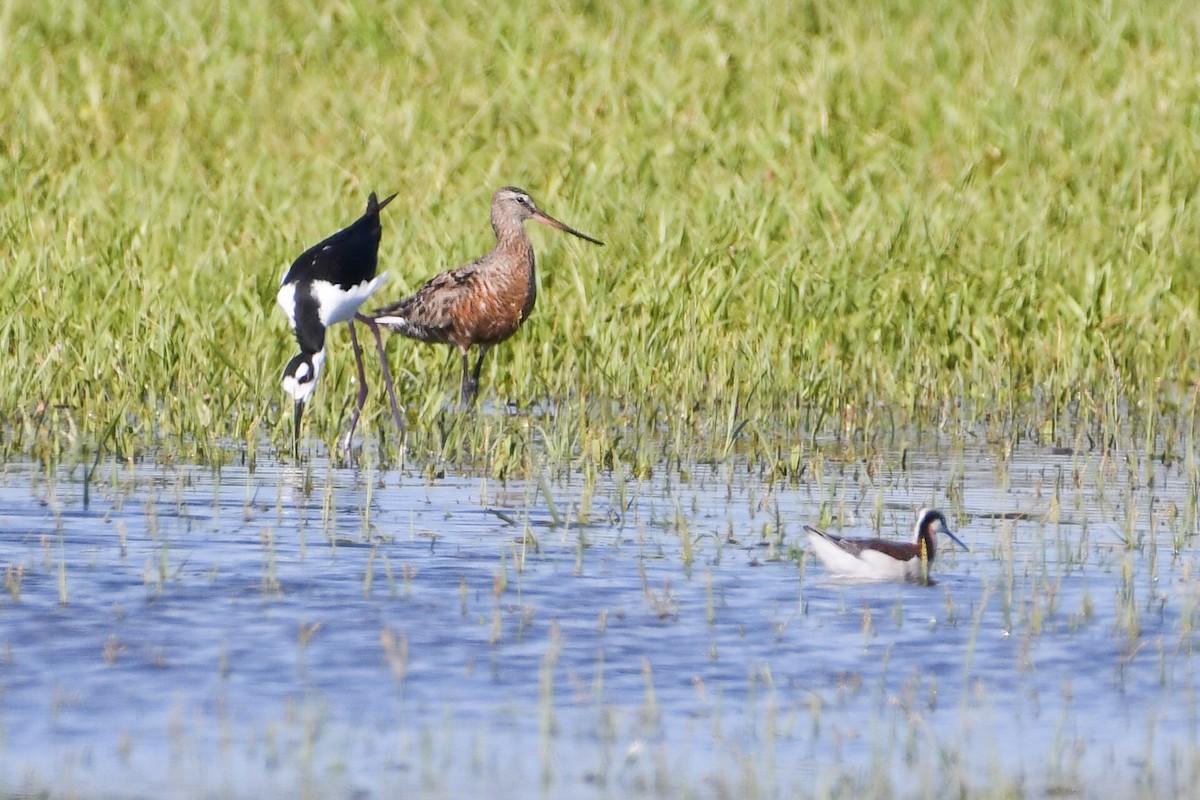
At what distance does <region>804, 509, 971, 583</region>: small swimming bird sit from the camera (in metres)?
7.58

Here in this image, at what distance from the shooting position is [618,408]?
1115 centimetres

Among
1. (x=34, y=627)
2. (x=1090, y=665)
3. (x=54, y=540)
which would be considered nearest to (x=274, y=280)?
(x=54, y=540)

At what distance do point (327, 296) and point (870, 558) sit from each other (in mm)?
4170

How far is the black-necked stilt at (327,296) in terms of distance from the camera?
10539 mm

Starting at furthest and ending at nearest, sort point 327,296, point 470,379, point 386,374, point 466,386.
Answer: point 470,379 < point 466,386 < point 386,374 < point 327,296

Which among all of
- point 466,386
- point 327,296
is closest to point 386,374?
point 327,296

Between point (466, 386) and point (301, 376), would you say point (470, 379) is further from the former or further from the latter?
point (301, 376)

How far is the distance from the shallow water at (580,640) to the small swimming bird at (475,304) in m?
2.43

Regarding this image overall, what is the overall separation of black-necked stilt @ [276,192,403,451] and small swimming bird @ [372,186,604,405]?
1.20 ft

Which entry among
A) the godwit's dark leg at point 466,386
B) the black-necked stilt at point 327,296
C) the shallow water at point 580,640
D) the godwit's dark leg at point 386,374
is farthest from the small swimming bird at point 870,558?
the godwit's dark leg at point 466,386

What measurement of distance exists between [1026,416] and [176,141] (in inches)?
277

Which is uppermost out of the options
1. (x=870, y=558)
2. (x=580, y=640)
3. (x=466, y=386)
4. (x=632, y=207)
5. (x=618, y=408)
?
(x=632, y=207)

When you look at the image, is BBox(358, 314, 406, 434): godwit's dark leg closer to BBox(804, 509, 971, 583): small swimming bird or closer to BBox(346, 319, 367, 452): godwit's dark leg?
BBox(346, 319, 367, 452): godwit's dark leg

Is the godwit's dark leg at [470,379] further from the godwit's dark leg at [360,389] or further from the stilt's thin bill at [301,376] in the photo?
the stilt's thin bill at [301,376]
